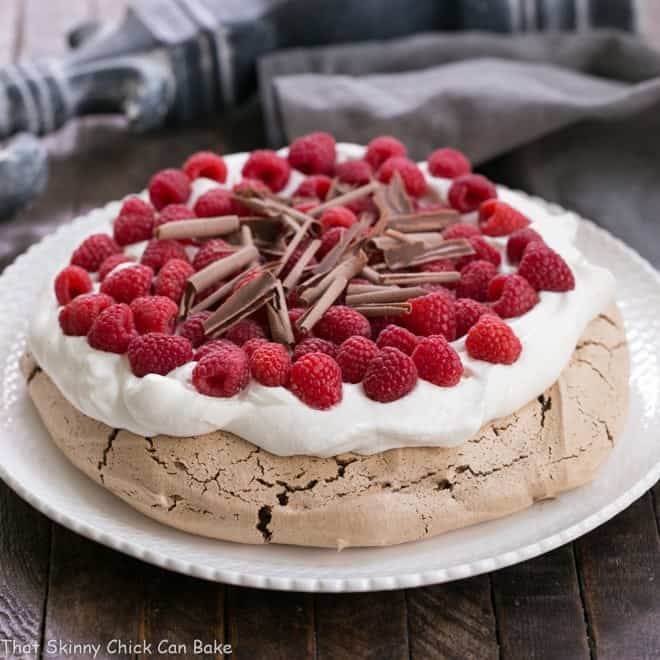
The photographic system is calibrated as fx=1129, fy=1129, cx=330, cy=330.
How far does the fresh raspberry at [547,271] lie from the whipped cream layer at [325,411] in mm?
34

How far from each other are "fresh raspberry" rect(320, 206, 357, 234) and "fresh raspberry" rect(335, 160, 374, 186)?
19cm

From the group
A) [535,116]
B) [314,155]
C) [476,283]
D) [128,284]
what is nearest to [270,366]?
[128,284]

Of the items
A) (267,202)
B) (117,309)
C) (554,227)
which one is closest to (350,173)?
(267,202)

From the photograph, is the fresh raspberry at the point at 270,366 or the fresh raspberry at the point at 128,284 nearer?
the fresh raspberry at the point at 270,366

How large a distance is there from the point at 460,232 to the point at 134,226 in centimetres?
69

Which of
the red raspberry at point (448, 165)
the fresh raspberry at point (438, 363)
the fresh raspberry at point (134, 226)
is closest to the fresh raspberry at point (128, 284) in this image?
the fresh raspberry at point (134, 226)

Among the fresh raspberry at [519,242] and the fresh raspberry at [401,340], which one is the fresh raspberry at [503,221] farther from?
the fresh raspberry at [401,340]

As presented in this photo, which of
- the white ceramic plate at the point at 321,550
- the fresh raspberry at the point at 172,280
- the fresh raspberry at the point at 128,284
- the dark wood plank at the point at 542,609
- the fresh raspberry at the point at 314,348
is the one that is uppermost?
the fresh raspberry at the point at 128,284

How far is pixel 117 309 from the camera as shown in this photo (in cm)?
206

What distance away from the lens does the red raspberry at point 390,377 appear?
6.28 feet

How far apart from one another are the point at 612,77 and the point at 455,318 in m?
1.63

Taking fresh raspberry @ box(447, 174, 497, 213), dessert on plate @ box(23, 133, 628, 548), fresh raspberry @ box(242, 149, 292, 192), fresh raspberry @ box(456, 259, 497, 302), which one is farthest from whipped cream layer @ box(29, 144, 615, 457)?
fresh raspberry @ box(242, 149, 292, 192)

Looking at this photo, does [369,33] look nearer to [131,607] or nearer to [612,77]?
[612,77]

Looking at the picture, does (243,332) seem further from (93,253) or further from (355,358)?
(93,253)
